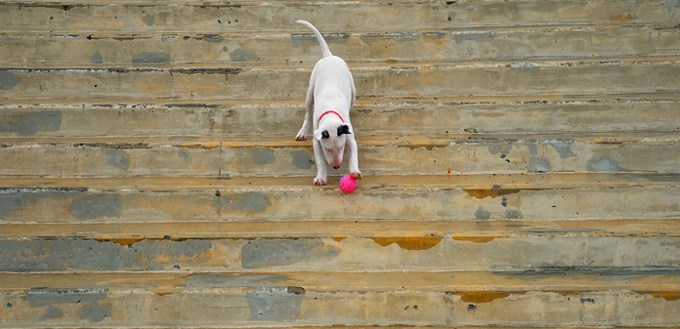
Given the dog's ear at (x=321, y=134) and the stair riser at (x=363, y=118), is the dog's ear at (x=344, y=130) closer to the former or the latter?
the dog's ear at (x=321, y=134)

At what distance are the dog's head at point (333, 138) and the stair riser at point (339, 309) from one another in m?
0.96

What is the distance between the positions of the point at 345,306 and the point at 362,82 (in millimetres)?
2291

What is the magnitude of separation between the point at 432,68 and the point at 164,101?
218 centimetres

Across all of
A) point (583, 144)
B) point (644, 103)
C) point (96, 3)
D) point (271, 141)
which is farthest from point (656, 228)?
point (96, 3)

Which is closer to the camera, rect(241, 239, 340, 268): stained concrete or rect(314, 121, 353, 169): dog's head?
rect(241, 239, 340, 268): stained concrete

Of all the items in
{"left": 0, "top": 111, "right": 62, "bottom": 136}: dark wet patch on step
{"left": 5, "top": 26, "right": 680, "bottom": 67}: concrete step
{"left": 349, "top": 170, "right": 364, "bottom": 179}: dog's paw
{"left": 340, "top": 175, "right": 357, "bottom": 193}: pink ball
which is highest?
{"left": 5, "top": 26, "right": 680, "bottom": 67}: concrete step

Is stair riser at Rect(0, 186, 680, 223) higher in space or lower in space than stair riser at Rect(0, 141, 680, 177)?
lower

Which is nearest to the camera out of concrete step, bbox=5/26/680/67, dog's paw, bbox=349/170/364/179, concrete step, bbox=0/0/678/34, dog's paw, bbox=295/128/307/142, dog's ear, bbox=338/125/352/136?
dog's ear, bbox=338/125/352/136

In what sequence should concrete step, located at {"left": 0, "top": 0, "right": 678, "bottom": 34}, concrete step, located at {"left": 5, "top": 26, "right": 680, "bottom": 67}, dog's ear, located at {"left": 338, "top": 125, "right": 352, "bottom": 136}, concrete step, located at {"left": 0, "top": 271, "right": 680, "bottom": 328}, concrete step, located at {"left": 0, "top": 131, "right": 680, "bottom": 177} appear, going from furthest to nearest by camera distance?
concrete step, located at {"left": 0, "top": 0, "right": 678, "bottom": 34}
concrete step, located at {"left": 5, "top": 26, "right": 680, "bottom": 67}
concrete step, located at {"left": 0, "top": 131, "right": 680, "bottom": 177}
dog's ear, located at {"left": 338, "top": 125, "right": 352, "bottom": 136}
concrete step, located at {"left": 0, "top": 271, "right": 680, "bottom": 328}

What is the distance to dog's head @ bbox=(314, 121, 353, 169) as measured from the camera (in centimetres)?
416

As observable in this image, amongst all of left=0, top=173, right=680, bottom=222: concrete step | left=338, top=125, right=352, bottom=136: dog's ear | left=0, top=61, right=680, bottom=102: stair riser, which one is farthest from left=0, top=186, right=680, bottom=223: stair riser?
left=0, top=61, right=680, bottom=102: stair riser

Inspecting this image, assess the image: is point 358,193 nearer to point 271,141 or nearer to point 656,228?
point 271,141

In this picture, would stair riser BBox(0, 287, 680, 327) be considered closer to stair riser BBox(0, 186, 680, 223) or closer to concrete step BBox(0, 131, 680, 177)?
stair riser BBox(0, 186, 680, 223)

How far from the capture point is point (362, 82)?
5.48 m
